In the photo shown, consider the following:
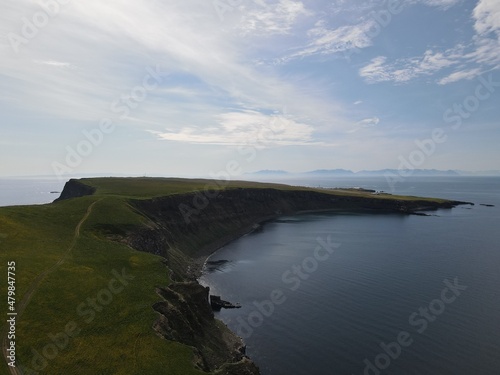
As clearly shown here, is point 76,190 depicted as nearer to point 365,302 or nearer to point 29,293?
point 29,293

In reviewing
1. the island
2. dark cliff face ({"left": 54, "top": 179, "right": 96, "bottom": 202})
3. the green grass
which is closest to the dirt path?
the island

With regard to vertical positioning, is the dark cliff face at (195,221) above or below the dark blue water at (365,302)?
above

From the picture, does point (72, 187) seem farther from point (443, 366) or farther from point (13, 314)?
point (443, 366)

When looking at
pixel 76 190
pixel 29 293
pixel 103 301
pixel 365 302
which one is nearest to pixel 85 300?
pixel 103 301

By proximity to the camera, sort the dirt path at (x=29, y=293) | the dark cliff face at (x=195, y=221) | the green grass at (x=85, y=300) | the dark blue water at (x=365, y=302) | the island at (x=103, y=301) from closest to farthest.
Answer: the dirt path at (x=29, y=293) < the green grass at (x=85, y=300) < the island at (x=103, y=301) < the dark blue water at (x=365, y=302) < the dark cliff face at (x=195, y=221)

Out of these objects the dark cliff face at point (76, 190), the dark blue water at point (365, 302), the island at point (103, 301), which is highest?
the dark cliff face at point (76, 190)

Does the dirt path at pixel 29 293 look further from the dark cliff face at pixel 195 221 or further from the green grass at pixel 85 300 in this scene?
the dark cliff face at pixel 195 221

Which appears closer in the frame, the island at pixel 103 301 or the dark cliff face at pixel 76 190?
the island at pixel 103 301

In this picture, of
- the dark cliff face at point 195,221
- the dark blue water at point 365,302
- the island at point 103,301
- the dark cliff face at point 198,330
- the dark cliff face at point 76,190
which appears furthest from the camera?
the dark cliff face at point 76,190

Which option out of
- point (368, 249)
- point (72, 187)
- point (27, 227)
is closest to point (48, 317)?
point (27, 227)

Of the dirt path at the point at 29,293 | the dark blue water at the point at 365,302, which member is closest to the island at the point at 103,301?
the dirt path at the point at 29,293
